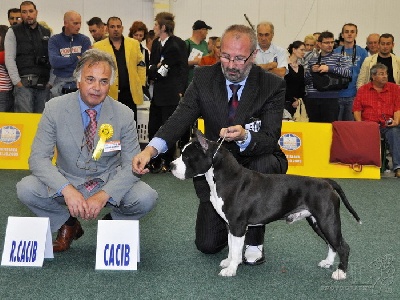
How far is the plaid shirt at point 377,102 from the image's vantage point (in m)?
7.76

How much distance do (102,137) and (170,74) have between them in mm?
3684

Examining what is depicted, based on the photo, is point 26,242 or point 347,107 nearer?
point 26,242

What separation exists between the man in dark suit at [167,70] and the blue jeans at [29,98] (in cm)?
143

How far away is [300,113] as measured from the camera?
8.42 meters

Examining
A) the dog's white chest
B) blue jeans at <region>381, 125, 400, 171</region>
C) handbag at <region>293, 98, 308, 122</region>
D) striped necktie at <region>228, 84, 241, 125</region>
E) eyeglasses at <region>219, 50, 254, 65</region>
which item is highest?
eyeglasses at <region>219, 50, 254, 65</region>

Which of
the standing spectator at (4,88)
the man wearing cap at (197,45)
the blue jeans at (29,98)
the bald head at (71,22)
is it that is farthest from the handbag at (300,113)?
the standing spectator at (4,88)

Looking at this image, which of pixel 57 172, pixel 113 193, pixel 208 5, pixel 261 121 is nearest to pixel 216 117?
pixel 261 121

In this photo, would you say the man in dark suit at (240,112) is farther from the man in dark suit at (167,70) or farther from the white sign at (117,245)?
the man in dark suit at (167,70)

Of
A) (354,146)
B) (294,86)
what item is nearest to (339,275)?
(354,146)

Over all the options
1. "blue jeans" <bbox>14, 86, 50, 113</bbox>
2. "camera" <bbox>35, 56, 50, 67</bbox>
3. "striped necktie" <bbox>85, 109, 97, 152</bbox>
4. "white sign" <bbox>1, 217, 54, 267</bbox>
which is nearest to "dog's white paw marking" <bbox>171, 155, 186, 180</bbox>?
"striped necktie" <bbox>85, 109, 97, 152</bbox>

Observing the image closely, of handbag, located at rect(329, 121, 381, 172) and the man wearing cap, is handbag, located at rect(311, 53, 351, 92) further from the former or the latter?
the man wearing cap

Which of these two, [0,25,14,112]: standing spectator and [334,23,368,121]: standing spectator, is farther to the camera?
[334,23,368,121]: standing spectator

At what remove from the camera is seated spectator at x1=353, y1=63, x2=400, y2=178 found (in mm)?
7627

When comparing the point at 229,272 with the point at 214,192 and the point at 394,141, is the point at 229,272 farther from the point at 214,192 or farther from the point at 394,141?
the point at 394,141
